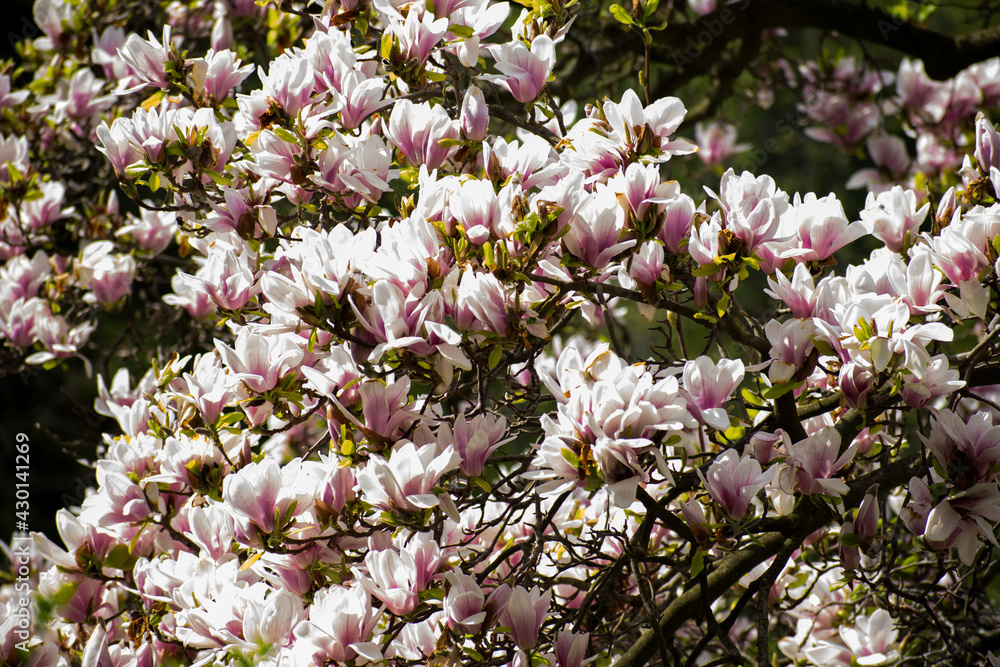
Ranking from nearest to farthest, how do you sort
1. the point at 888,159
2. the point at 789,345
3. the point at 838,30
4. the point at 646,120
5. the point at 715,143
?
the point at 789,345 < the point at 646,120 < the point at 838,30 < the point at 888,159 < the point at 715,143

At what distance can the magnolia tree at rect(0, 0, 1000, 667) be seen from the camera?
97cm

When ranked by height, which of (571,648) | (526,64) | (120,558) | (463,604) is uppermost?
(526,64)

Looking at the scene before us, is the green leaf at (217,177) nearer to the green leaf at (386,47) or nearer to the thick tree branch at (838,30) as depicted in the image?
the green leaf at (386,47)

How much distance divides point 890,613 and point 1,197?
2.32m

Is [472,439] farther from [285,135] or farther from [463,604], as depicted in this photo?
[285,135]

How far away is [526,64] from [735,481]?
712 mm

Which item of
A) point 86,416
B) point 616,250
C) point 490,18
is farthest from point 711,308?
point 86,416

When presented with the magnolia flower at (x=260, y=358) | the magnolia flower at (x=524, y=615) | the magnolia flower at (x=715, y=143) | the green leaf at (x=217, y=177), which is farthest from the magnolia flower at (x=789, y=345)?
the magnolia flower at (x=715, y=143)

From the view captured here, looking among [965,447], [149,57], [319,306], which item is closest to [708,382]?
[965,447]

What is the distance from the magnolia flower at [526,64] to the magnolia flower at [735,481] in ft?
2.12

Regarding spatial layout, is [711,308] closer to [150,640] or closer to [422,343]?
[422,343]

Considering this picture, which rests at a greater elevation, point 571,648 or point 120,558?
point 571,648

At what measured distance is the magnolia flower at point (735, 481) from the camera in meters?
1.00

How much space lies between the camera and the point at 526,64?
4.00 feet
